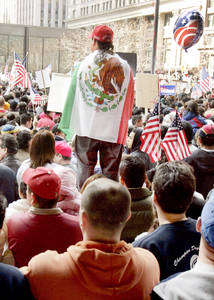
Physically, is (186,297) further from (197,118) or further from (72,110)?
(197,118)

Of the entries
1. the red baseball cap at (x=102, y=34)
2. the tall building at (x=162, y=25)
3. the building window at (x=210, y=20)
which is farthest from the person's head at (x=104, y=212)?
the building window at (x=210, y=20)

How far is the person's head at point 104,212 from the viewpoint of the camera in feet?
6.78

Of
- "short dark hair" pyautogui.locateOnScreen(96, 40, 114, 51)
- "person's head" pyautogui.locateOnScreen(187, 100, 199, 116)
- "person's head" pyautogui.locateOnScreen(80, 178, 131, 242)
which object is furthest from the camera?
"person's head" pyautogui.locateOnScreen(187, 100, 199, 116)

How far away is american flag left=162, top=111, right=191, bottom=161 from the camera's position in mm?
5266

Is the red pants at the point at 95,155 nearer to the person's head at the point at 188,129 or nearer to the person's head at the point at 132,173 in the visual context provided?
the person's head at the point at 132,173

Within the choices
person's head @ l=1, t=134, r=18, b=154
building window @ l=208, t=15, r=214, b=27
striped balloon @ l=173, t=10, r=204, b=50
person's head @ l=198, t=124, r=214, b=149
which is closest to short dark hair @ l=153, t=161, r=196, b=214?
person's head @ l=198, t=124, r=214, b=149

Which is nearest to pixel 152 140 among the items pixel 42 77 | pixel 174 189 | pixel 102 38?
pixel 102 38

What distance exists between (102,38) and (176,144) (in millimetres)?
1689

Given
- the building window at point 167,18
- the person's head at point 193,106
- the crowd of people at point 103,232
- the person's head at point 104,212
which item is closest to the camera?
the crowd of people at point 103,232

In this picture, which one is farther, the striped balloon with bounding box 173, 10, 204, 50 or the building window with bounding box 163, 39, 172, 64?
the building window with bounding box 163, 39, 172, 64

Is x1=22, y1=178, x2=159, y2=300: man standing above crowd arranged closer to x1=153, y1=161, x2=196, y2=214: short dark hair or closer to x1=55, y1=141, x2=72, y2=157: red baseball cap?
x1=153, y1=161, x2=196, y2=214: short dark hair

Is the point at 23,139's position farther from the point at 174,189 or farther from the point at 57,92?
the point at 174,189

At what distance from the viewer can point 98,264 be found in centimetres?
194

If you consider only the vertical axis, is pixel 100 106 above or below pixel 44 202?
above
